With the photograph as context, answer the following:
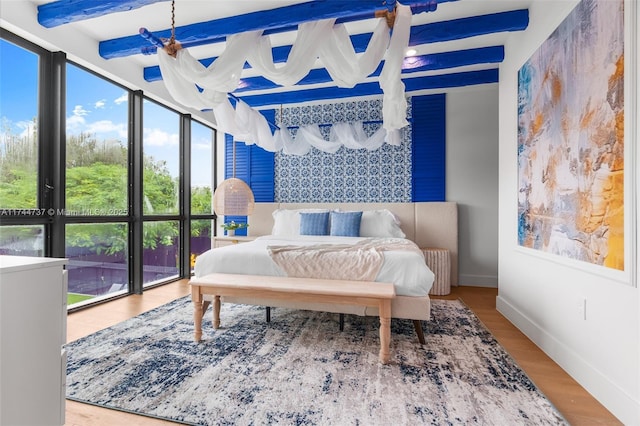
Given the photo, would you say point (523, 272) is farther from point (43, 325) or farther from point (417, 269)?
point (43, 325)

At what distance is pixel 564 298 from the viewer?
6.56ft

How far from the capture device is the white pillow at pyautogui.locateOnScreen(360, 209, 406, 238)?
3.87 m

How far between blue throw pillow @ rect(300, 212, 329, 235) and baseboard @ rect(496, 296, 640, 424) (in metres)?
2.24

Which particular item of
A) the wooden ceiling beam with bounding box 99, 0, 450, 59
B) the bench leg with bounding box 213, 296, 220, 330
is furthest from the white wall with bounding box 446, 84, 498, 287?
the bench leg with bounding box 213, 296, 220, 330

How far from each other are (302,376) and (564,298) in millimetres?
1770

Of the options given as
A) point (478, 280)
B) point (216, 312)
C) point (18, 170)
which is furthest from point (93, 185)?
point (478, 280)

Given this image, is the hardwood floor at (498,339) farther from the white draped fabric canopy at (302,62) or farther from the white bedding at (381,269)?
the white draped fabric canopy at (302,62)

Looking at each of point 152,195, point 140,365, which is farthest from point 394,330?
point 152,195

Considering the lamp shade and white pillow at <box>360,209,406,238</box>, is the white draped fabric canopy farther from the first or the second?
the lamp shade

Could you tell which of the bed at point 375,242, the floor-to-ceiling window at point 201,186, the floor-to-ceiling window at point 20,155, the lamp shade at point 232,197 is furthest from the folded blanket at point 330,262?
the floor-to-ceiling window at point 201,186

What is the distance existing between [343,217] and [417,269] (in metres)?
1.68

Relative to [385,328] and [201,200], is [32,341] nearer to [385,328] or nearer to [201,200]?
[385,328]

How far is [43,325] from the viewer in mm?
1208

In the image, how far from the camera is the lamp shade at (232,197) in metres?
4.45
